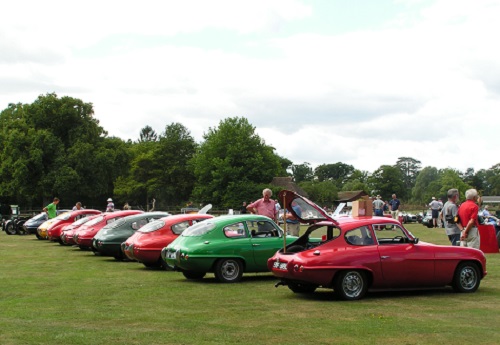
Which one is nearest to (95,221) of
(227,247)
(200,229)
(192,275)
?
(192,275)

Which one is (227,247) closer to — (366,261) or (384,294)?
(384,294)


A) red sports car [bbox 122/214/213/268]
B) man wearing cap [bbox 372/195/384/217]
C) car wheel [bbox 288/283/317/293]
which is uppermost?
man wearing cap [bbox 372/195/384/217]

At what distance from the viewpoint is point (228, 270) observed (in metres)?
16.7

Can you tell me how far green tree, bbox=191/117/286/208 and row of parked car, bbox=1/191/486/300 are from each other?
7893cm

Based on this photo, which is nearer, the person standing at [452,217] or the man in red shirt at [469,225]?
the man in red shirt at [469,225]

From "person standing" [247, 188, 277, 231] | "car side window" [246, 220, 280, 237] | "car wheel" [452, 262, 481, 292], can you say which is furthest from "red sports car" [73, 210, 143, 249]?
"car wheel" [452, 262, 481, 292]

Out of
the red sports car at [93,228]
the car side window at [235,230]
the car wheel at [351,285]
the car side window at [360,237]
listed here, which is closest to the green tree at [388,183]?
the red sports car at [93,228]

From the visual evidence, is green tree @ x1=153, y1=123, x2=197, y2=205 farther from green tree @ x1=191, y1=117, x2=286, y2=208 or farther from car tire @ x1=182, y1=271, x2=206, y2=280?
car tire @ x1=182, y1=271, x2=206, y2=280

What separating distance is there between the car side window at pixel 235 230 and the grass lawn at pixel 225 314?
115 centimetres

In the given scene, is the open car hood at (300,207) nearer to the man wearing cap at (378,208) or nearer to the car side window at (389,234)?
the car side window at (389,234)

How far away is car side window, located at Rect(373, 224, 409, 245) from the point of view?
44.9ft

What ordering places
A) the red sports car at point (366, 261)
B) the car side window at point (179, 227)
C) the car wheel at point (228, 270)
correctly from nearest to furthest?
1. the red sports car at point (366, 261)
2. the car wheel at point (228, 270)
3. the car side window at point (179, 227)

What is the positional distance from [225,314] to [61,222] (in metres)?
24.1

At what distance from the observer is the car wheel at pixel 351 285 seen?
13117 millimetres
